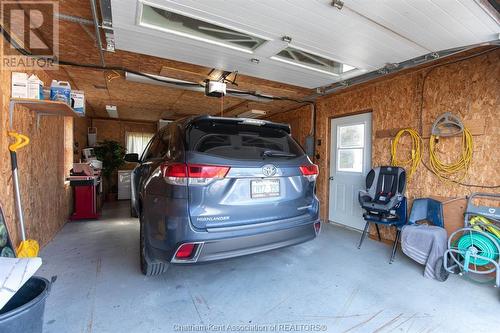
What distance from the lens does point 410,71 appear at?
134 inches

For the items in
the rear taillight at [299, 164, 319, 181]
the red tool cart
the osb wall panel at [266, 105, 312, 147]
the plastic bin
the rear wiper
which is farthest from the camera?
the osb wall panel at [266, 105, 312, 147]

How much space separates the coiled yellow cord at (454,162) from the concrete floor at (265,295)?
1181mm

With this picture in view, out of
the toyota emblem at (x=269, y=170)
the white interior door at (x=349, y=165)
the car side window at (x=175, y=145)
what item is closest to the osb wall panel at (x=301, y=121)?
the white interior door at (x=349, y=165)

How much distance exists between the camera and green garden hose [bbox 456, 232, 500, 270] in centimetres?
236

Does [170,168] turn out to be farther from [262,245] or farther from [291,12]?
[291,12]

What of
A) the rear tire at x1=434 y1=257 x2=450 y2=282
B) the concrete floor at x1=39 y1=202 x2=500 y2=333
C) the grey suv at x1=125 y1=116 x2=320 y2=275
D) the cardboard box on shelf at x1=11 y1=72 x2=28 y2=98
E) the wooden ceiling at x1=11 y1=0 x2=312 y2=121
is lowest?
the concrete floor at x1=39 y1=202 x2=500 y2=333

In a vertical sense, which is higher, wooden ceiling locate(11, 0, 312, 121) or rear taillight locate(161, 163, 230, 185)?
wooden ceiling locate(11, 0, 312, 121)

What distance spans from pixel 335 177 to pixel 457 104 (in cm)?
215

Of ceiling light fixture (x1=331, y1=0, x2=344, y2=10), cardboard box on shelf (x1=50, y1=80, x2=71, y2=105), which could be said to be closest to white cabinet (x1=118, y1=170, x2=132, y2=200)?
cardboard box on shelf (x1=50, y1=80, x2=71, y2=105)

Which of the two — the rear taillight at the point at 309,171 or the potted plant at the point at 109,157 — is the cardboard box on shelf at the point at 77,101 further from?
the potted plant at the point at 109,157

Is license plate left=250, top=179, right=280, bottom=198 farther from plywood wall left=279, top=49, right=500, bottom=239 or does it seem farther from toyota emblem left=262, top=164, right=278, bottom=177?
plywood wall left=279, top=49, right=500, bottom=239

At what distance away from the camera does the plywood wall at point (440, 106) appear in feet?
8.87

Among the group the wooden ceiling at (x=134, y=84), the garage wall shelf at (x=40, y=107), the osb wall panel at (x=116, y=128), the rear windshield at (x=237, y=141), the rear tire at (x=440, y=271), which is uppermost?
the wooden ceiling at (x=134, y=84)

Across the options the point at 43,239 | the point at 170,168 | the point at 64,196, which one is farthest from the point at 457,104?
the point at 64,196
